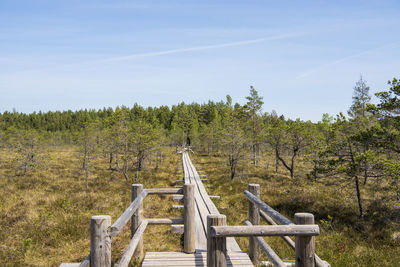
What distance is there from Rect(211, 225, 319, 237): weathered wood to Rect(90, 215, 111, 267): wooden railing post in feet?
4.06

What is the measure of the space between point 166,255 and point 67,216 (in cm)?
734

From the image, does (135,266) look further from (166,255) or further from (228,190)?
(228,190)

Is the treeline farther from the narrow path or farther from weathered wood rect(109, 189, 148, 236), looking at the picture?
weathered wood rect(109, 189, 148, 236)

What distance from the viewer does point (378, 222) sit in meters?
12.0

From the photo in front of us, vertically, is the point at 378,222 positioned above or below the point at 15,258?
below

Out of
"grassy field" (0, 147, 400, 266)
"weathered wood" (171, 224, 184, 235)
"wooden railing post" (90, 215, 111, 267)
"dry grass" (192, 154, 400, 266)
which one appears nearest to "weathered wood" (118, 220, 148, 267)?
"wooden railing post" (90, 215, 111, 267)

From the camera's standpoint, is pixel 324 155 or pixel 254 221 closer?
pixel 254 221

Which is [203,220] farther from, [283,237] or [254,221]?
[283,237]

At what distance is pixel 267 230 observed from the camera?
2688 millimetres

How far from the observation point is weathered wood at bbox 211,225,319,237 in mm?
2590

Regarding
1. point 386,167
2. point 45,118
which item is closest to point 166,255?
point 386,167

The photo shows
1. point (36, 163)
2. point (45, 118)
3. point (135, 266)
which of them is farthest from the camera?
point (45, 118)

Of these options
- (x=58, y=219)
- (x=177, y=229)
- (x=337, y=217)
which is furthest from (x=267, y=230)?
(x=337, y=217)

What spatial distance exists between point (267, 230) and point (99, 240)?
190 cm
